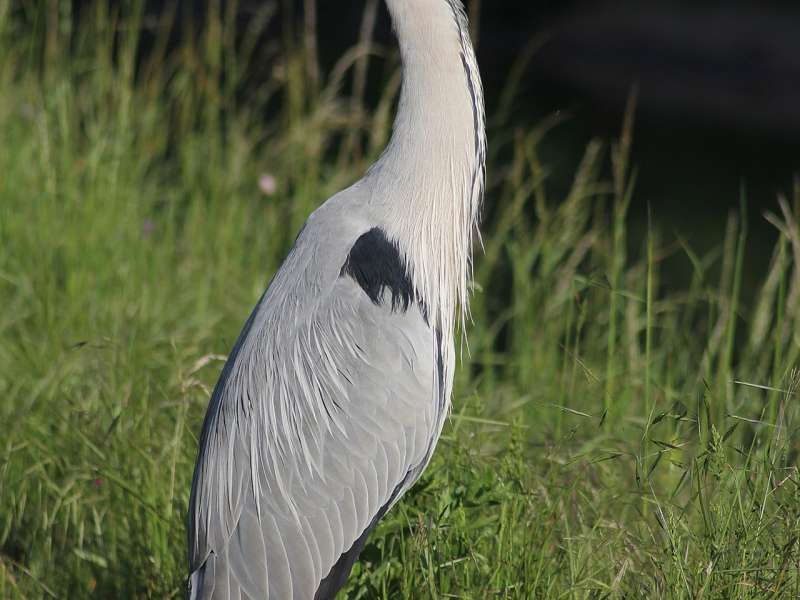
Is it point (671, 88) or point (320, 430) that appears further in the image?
point (671, 88)

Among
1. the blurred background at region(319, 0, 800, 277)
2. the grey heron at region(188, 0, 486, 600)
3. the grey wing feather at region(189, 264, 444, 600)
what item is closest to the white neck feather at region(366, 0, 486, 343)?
the grey heron at region(188, 0, 486, 600)

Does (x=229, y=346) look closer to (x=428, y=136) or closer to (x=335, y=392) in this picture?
(x=335, y=392)

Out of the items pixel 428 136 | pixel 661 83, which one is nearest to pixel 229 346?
pixel 428 136

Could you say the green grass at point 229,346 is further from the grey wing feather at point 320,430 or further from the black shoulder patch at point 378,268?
the black shoulder patch at point 378,268

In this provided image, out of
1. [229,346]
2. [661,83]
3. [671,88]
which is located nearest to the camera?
[229,346]

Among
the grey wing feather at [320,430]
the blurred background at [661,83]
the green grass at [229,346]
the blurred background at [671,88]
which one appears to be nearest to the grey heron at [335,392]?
the grey wing feather at [320,430]

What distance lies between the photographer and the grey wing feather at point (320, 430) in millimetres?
2541

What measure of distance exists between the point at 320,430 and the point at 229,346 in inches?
53.6

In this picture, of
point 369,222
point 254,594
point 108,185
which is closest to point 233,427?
point 254,594

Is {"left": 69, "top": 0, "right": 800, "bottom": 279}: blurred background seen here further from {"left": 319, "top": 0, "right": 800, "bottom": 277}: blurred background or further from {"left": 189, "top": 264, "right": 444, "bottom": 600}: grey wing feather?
{"left": 189, "top": 264, "right": 444, "bottom": 600}: grey wing feather

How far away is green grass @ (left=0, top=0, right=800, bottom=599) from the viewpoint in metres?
2.32

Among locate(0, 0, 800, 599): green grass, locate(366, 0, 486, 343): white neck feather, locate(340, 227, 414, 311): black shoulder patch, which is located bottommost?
locate(0, 0, 800, 599): green grass

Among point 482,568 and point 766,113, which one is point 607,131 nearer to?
point 766,113

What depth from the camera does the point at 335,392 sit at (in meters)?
2.58
